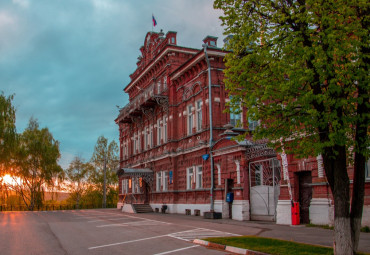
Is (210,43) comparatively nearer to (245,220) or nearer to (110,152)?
(245,220)

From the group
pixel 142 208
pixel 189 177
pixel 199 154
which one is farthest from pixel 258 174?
pixel 142 208

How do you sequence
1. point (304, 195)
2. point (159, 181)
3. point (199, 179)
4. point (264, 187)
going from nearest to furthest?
point (304, 195)
point (264, 187)
point (199, 179)
point (159, 181)

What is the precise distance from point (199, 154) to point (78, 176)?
156 ft

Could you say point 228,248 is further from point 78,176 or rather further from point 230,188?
point 78,176

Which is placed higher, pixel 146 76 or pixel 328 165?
pixel 146 76

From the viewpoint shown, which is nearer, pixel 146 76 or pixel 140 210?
pixel 140 210

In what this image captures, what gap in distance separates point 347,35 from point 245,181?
14.4 m

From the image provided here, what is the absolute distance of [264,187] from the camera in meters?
21.6

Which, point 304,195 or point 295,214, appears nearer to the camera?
point 295,214

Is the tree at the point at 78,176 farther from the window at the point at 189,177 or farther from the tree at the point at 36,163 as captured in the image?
the window at the point at 189,177

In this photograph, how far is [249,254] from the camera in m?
10.5

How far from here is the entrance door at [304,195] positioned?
18.6 m

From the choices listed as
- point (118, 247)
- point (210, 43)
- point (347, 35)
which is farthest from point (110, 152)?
point (347, 35)

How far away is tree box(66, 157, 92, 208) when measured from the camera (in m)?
70.8
